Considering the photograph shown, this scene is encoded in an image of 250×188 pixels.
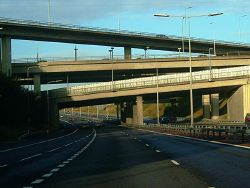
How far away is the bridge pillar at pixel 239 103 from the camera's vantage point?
94062 mm

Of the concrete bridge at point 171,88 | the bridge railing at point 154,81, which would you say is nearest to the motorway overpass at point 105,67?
the bridge railing at point 154,81

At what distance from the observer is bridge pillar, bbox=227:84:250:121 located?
9406 centimetres

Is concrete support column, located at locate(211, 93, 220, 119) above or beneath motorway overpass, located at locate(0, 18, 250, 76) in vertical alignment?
beneath

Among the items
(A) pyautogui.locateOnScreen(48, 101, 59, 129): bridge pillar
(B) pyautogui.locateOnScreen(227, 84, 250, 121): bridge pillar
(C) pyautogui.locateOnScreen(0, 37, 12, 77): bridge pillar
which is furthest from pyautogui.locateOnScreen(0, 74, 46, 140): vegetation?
(B) pyautogui.locateOnScreen(227, 84, 250, 121): bridge pillar

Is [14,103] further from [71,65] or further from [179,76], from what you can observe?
[179,76]

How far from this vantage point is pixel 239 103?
96.9m

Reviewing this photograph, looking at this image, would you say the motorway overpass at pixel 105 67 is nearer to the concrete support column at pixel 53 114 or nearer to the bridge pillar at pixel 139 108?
the concrete support column at pixel 53 114

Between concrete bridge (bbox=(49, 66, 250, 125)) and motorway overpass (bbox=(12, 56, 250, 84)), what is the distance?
3.68 meters

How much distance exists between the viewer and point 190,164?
63.9ft

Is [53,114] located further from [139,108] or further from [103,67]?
[139,108]

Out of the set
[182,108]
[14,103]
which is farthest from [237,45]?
[14,103]

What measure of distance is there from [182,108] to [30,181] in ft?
445

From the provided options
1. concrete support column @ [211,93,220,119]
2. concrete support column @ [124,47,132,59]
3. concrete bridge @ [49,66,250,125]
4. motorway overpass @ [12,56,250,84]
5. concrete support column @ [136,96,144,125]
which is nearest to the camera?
concrete bridge @ [49,66,250,125]

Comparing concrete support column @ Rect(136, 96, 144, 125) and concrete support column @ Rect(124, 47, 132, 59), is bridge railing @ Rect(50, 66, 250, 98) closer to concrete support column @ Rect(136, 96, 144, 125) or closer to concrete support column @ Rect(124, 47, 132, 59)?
concrete support column @ Rect(136, 96, 144, 125)
